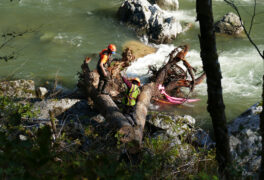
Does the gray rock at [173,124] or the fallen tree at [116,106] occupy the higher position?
the fallen tree at [116,106]

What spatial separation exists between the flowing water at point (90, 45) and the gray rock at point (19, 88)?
343 millimetres

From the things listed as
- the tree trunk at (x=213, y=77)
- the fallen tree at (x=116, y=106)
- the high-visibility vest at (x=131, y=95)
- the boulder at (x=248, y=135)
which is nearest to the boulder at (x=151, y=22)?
the fallen tree at (x=116, y=106)

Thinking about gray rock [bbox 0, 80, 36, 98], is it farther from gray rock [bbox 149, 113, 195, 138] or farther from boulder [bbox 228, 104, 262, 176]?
boulder [bbox 228, 104, 262, 176]

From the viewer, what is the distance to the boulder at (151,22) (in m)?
12.8

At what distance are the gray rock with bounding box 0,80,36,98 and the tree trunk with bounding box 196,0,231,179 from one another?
632 cm

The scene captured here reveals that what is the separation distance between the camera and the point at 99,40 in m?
12.9

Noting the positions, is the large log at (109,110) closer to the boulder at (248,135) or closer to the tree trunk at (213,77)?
the tree trunk at (213,77)

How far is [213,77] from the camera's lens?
3.00 m

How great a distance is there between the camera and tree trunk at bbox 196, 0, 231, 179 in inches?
109

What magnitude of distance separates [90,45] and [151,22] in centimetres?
309

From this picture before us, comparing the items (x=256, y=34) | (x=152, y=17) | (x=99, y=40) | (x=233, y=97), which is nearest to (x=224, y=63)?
(x=233, y=97)

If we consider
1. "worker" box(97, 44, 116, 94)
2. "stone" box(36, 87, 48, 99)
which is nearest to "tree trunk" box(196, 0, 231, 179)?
"worker" box(97, 44, 116, 94)

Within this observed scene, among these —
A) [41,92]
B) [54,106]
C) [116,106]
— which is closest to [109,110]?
[116,106]

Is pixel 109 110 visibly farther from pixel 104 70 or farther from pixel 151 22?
pixel 151 22
